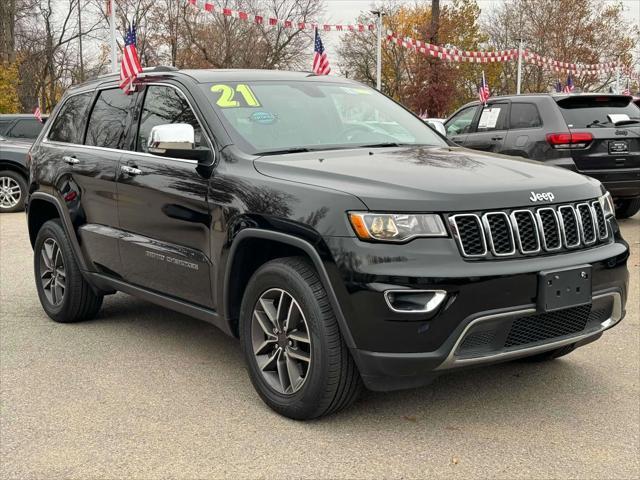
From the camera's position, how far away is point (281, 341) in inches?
145

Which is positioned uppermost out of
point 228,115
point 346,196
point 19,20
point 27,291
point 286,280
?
point 19,20

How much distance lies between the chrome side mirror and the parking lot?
129cm

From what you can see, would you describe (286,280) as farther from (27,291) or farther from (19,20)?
(19,20)

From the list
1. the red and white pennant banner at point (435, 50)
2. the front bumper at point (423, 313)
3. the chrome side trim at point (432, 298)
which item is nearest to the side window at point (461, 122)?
the front bumper at point (423, 313)

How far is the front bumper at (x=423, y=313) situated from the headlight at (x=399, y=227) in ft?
0.12

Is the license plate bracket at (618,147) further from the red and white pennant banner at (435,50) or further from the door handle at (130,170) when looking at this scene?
the red and white pennant banner at (435,50)

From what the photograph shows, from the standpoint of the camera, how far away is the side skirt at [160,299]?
13.5 feet

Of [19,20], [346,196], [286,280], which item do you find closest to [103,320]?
[286,280]

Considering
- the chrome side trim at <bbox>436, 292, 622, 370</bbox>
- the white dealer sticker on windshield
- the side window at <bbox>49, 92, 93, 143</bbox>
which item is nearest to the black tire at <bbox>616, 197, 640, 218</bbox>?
the white dealer sticker on windshield

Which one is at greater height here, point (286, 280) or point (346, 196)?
point (346, 196)

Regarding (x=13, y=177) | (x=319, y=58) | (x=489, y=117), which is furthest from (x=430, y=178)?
(x=319, y=58)

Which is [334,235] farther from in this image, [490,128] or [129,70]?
[490,128]

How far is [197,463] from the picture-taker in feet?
10.6

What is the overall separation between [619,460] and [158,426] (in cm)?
205
